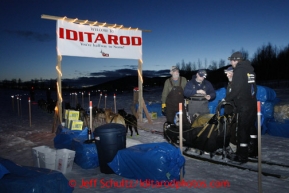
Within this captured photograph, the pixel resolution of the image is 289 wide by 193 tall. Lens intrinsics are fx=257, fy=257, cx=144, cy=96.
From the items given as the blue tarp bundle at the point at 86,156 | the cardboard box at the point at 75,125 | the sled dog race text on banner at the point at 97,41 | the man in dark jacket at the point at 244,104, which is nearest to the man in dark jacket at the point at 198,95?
the man in dark jacket at the point at 244,104

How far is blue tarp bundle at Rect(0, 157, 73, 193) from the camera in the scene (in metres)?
3.26

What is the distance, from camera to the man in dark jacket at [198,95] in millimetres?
6621

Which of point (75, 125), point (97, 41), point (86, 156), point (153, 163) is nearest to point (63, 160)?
point (86, 156)

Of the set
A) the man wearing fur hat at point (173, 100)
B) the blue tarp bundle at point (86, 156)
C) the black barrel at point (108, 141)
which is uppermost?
the man wearing fur hat at point (173, 100)

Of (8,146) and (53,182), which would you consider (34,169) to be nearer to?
(53,182)

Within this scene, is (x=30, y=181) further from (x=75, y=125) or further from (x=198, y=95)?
(x=198, y=95)

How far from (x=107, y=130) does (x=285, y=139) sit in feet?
18.2

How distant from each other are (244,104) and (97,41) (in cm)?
625

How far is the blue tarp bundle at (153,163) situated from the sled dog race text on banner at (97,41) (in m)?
5.52

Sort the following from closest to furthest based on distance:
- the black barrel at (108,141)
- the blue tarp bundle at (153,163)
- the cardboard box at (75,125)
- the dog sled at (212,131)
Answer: the blue tarp bundle at (153,163) → the black barrel at (108,141) → the dog sled at (212,131) → the cardboard box at (75,125)

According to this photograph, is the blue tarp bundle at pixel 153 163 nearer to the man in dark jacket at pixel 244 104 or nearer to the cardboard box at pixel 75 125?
the man in dark jacket at pixel 244 104

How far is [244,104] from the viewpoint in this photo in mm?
5336

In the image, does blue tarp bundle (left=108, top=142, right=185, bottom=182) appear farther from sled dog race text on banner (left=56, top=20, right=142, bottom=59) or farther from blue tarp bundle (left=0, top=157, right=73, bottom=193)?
sled dog race text on banner (left=56, top=20, right=142, bottom=59)

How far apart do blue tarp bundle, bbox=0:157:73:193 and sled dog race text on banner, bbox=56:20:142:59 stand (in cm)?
573
